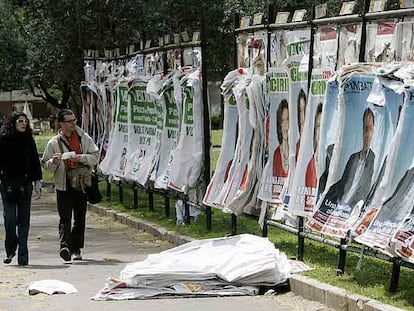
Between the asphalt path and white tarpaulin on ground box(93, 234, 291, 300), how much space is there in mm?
177

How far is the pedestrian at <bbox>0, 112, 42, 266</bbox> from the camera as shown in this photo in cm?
1216

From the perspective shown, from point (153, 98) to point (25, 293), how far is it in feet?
20.8

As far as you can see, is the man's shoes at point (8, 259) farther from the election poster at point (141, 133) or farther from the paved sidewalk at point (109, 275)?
the election poster at point (141, 133)

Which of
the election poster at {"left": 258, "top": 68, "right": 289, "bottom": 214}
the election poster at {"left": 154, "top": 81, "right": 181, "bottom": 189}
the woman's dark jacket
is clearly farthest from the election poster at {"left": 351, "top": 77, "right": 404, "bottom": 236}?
the election poster at {"left": 154, "top": 81, "right": 181, "bottom": 189}

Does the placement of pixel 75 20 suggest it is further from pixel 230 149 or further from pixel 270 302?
pixel 270 302

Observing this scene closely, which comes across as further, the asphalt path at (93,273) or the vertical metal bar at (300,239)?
the vertical metal bar at (300,239)

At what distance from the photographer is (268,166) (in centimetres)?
1114

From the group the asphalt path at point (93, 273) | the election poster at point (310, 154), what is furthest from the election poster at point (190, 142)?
the election poster at point (310, 154)

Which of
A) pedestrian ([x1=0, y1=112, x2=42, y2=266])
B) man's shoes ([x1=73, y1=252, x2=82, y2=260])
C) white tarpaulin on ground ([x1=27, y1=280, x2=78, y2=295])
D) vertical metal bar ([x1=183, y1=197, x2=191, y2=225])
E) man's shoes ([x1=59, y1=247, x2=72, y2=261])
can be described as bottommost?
man's shoes ([x1=73, y1=252, x2=82, y2=260])

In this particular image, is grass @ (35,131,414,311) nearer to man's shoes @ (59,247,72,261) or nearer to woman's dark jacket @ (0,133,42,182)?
man's shoes @ (59,247,72,261)

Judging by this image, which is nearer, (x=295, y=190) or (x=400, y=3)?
(x=400, y=3)

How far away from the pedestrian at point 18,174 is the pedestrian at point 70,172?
25 centimetres

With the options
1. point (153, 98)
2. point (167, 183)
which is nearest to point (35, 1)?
point (153, 98)

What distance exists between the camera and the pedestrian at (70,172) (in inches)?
487
